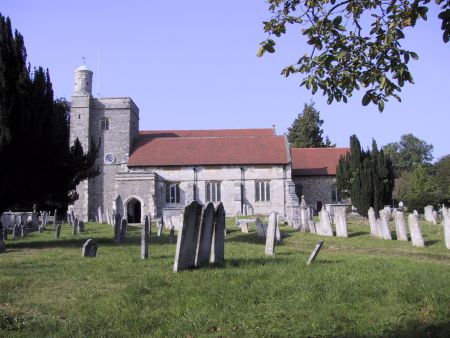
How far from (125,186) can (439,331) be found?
31.9m

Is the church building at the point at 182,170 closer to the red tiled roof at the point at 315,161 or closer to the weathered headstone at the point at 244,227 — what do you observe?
the red tiled roof at the point at 315,161

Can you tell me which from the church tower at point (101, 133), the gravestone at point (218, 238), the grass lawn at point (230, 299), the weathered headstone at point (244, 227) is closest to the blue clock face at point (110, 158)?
the church tower at point (101, 133)

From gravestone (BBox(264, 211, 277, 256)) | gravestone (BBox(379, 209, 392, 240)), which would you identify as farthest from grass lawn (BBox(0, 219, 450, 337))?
gravestone (BBox(379, 209, 392, 240))

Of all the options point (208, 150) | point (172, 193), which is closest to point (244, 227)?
point (172, 193)

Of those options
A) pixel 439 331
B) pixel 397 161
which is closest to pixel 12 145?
pixel 439 331

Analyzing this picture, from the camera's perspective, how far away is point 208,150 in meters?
38.1

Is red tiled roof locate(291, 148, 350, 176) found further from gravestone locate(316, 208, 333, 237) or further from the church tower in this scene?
gravestone locate(316, 208, 333, 237)

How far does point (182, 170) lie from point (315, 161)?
11157 mm

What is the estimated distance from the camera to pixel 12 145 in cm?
1372

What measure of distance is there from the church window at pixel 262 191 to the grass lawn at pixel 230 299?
2745 centimetres

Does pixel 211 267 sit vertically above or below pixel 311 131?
below

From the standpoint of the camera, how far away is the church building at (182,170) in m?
35.9

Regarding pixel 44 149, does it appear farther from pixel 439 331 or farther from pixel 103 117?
pixel 103 117

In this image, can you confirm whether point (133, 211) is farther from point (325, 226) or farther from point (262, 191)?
point (325, 226)
